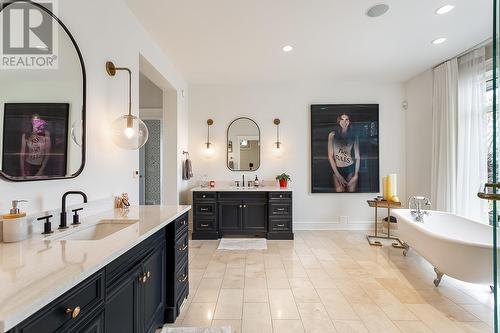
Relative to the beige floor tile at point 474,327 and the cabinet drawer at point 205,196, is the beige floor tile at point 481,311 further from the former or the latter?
the cabinet drawer at point 205,196

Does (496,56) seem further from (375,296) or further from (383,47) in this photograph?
(383,47)

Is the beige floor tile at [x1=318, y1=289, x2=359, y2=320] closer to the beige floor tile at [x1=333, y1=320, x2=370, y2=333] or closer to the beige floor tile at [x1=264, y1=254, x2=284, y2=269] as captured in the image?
the beige floor tile at [x1=333, y1=320, x2=370, y2=333]

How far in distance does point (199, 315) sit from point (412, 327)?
1.72 metres

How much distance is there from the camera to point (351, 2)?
2484 millimetres

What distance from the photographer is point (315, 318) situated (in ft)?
6.75

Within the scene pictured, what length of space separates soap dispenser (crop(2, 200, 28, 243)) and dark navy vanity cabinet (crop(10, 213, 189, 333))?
0.53 metres

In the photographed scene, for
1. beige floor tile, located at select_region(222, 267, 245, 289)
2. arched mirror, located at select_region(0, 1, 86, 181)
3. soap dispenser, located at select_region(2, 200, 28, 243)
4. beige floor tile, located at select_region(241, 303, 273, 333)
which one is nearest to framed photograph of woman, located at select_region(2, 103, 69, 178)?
arched mirror, located at select_region(0, 1, 86, 181)

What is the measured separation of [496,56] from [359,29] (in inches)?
85.4

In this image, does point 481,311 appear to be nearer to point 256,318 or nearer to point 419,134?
point 256,318

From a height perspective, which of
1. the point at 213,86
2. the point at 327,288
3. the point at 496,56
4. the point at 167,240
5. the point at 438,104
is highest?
the point at 213,86

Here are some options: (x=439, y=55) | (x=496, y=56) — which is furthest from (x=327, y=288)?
(x=439, y=55)

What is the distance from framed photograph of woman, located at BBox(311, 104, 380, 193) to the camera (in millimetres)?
4805

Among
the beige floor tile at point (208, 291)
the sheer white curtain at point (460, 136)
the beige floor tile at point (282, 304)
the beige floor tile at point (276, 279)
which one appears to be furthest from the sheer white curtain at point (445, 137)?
the beige floor tile at point (208, 291)

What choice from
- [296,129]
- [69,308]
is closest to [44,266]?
[69,308]
